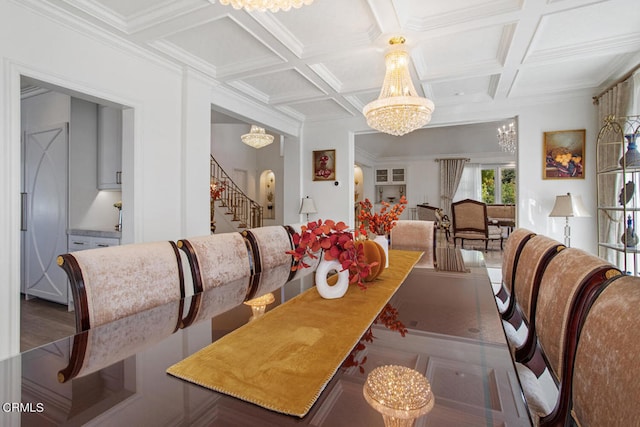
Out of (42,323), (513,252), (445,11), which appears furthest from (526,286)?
(42,323)

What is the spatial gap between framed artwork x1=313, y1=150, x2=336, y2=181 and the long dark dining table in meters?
4.42

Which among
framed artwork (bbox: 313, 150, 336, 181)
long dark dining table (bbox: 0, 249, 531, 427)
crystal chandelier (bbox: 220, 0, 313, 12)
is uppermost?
crystal chandelier (bbox: 220, 0, 313, 12)

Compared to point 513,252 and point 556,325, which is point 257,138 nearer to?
point 513,252

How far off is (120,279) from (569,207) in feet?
15.2

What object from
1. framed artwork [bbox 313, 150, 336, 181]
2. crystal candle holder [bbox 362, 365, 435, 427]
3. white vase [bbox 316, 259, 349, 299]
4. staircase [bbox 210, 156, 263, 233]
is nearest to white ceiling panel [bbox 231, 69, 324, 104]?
framed artwork [bbox 313, 150, 336, 181]

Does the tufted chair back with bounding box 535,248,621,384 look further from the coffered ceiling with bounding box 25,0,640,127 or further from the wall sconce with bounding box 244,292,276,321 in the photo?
the coffered ceiling with bounding box 25,0,640,127

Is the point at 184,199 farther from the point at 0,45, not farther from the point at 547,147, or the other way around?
the point at 547,147

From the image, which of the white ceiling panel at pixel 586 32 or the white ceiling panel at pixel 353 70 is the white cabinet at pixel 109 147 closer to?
the white ceiling panel at pixel 353 70

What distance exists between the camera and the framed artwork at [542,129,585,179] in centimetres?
418

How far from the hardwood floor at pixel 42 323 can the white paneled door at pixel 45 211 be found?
0.10 metres

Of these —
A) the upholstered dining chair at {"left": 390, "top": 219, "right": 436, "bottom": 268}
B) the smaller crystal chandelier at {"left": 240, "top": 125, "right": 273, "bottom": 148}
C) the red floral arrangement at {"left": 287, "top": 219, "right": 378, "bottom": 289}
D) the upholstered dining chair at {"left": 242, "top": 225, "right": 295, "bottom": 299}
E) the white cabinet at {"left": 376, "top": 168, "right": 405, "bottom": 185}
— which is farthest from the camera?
the white cabinet at {"left": 376, "top": 168, "right": 405, "bottom": 185}

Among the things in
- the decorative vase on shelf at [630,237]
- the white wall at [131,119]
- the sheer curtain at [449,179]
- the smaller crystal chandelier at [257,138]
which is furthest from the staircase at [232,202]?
the decorative vase on shelf at [630,237]

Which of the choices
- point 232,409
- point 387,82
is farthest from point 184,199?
point 232,409

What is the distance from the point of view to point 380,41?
283 centimetres
